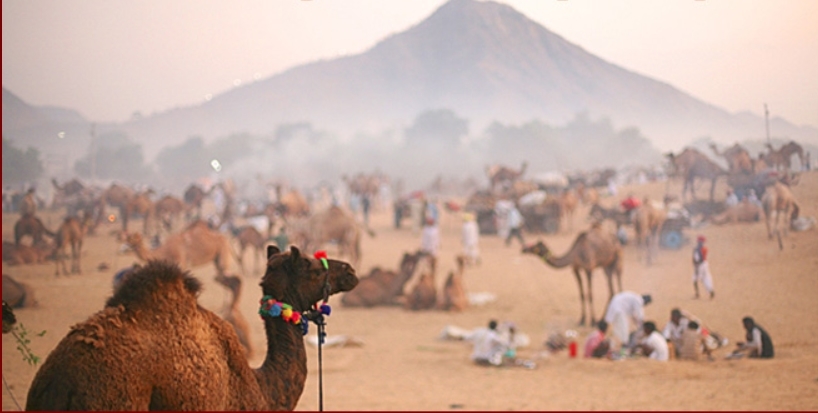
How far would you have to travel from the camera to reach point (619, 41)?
10312 mm

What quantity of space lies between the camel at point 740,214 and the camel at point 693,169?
40cm

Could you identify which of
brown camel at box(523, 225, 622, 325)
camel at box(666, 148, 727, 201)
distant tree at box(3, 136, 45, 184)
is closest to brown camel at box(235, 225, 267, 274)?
distant tree at box(3, 136, 45, 184)

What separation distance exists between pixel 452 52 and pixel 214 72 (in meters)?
5.39

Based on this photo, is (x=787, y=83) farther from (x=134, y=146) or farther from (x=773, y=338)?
(x=134, y=146)

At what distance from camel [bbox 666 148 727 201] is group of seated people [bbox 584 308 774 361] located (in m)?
2.51

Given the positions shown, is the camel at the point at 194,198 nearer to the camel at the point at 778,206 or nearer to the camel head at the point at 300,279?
the camel at the point at 778,206

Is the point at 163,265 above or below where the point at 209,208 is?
below

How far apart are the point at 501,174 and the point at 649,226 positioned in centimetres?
1078

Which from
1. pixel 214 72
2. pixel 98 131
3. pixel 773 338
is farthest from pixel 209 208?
pixel 773 338

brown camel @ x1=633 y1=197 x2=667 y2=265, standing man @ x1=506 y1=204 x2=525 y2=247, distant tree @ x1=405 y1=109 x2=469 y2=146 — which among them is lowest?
brown camel @ x1=633 y1=197 x2=667 y2=265

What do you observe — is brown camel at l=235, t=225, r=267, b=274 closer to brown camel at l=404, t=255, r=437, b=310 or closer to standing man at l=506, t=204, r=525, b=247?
brown camel at l=404, t=255, r=437, b=310

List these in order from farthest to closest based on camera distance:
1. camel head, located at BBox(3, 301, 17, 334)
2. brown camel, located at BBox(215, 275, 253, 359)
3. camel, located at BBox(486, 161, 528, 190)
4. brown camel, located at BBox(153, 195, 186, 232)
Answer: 1. camel, located at BBox(486, 161, 528, 190)
2. brown camel, located at BBox(153, 195, 186, 232)
3. brown camel, located at BBox(215, 275, 253, 359)
4. camel head, located at BBox(3, 301, 17, 334)

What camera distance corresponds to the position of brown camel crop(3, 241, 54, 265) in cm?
1235

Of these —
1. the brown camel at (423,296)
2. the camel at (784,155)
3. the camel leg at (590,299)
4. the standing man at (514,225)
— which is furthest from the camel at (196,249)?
the camel at (784,155)
